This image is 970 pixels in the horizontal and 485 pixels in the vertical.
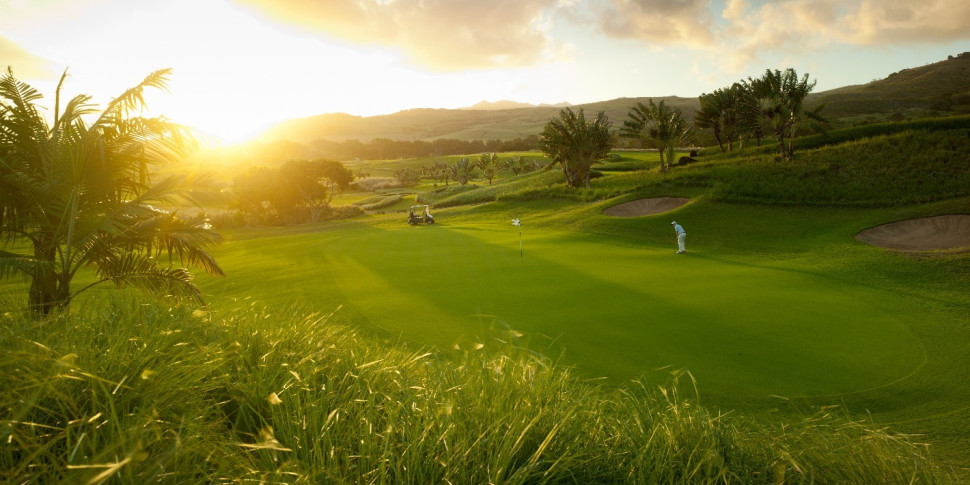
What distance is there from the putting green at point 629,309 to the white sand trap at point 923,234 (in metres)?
6.69

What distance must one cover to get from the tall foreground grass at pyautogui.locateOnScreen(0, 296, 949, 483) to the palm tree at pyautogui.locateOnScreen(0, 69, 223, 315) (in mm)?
4896

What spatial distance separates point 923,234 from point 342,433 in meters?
23.5

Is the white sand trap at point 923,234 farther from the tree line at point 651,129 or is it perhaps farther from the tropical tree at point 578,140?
the tropical tree at point 578,140

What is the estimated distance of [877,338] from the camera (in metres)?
8.95

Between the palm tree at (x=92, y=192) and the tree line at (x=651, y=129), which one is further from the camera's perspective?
the tree line at (x=651, y=129)

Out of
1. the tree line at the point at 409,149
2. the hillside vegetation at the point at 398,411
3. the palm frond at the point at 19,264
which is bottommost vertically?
the hillside vegetation at the point at 398,411

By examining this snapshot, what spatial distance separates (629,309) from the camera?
10914 millimetres

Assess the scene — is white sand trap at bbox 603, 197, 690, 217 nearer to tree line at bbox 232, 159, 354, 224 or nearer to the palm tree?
the palm tree

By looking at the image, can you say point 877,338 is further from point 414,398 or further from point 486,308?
point 414,398

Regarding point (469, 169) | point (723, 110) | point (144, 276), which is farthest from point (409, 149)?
point (144, 276)

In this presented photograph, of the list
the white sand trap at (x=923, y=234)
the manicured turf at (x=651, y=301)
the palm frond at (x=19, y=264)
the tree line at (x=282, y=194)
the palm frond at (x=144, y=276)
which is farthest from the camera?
the tree line at (x=282, y=194)

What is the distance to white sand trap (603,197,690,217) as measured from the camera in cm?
2781

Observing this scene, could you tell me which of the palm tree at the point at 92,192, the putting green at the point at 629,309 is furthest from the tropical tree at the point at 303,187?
the palm tree at the point at 92,192

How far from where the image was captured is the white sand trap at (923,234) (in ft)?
56.5
